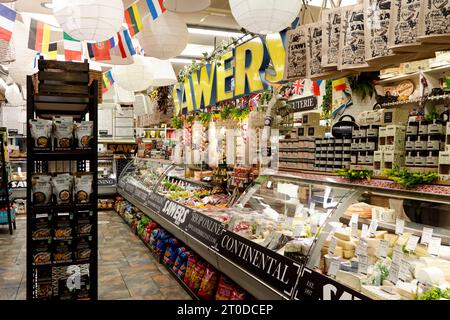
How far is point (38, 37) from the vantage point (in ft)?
21.5

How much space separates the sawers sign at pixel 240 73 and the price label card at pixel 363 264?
234 cm

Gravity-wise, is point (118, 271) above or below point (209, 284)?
below

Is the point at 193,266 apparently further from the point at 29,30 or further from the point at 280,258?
the point at 29,30

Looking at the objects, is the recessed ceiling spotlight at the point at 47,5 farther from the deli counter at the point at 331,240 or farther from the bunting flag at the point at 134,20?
the deli counter at the point at 331,240

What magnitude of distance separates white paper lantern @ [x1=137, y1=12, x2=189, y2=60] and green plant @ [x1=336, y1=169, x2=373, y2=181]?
2.57m

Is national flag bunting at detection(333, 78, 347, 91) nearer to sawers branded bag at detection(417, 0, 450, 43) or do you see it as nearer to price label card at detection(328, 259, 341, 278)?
sawers branded bag at detection(417, 0, 450, 43)

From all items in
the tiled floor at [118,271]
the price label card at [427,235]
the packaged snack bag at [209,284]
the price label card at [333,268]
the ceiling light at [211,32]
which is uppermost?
the ceiling light at [211,32]

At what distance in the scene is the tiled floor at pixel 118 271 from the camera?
500cm

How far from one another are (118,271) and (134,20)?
3.53 meters

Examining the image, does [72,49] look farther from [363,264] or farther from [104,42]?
[363,264]

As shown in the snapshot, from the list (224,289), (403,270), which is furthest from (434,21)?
(224,289)

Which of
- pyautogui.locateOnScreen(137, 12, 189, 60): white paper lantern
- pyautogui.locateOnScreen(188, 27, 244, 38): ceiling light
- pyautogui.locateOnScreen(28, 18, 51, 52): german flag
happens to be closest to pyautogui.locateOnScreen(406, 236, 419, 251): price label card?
pyautogui.locateOnScreen(137, 12, 189, 60): white paper lantern

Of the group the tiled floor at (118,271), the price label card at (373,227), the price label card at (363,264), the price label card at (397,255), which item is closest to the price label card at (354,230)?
the price label card at (373,227)

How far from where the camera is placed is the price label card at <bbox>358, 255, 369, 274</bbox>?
2.57 metres
